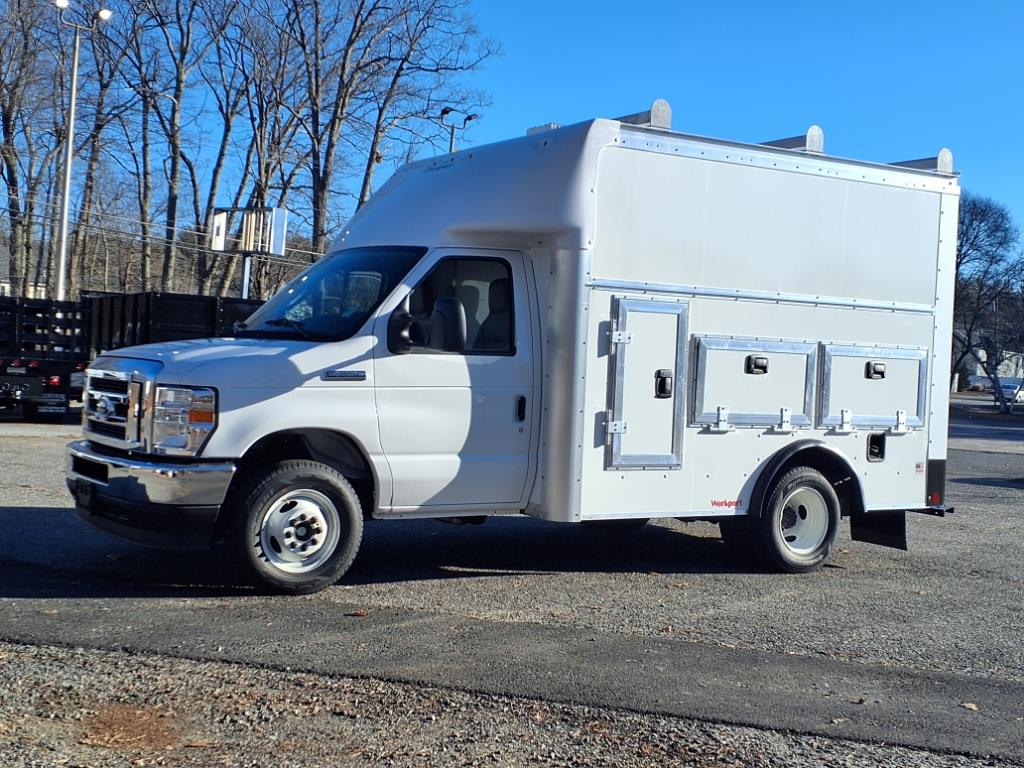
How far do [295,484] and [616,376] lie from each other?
2343mm

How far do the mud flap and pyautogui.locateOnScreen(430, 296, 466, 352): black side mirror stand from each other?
4.16 meters

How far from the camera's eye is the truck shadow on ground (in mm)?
7371

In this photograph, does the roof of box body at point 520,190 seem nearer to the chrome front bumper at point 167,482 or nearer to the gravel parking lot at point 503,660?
the chrome front bumper at point 167,482

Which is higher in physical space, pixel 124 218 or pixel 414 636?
pixel 124 218

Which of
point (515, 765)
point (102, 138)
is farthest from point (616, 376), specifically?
point (102, 138)

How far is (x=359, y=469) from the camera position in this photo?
7.42 metres

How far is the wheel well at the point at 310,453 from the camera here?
707 cm

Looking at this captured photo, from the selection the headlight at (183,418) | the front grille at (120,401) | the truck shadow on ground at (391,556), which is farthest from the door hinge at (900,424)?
the front grille at (120,401)

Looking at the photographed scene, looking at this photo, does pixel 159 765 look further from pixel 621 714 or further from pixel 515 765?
pixel 621 714

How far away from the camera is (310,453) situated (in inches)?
286

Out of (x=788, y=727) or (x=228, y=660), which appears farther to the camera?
(x=228, y=660)

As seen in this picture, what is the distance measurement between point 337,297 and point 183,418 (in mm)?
1447

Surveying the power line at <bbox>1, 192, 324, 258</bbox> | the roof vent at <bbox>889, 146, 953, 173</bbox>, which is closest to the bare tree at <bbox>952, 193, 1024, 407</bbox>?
the power line at <bbox>1, 192, 324, 258</bbox>

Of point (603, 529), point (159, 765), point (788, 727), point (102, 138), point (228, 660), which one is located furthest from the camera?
point (102, 138)
